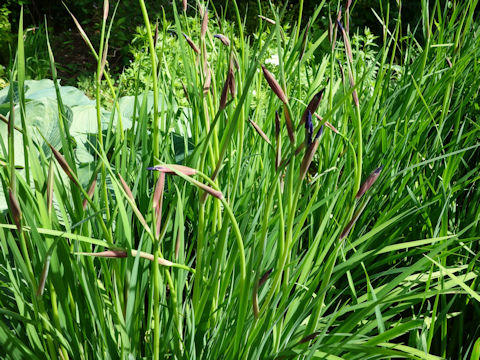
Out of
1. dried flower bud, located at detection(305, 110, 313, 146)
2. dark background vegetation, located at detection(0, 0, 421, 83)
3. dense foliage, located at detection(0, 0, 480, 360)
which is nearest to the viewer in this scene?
dried flower bud, located at detection(305, 110, 313, 146)

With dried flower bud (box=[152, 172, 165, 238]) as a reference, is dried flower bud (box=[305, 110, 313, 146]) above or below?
above

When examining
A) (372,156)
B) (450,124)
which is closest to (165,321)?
(372,156)

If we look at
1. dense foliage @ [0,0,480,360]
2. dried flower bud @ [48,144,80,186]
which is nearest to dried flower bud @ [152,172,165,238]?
dense foliage @ [0,0,480,360]

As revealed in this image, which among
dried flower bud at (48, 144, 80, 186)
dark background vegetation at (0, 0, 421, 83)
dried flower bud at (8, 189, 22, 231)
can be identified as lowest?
dark background vegetation at (0, 0, 421, 83)

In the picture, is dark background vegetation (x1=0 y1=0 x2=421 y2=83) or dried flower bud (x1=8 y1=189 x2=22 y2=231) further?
dark background vegetation (x1=0 y1=0 x2=421 y2=83)

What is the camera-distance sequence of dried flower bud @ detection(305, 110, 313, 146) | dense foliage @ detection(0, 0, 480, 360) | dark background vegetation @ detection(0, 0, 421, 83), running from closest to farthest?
dried flower bud @ detection(305, 110, 313, 146)
dense foliage @ detection(0, 0, 480, 360)
dark background vegetation @ detection(0, 0, 421, 83)

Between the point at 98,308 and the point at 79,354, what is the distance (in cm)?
12

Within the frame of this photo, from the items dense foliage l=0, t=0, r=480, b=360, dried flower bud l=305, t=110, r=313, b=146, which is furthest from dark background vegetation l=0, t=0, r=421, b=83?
dried flower bud l=305, t=110, r=313, b=146

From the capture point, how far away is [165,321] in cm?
95

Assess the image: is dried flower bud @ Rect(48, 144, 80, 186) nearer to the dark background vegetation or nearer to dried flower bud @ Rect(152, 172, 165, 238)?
dried flower bud @ Rect(152, 172, 165, 238)

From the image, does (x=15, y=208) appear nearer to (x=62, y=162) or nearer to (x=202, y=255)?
(x=62, y=162)

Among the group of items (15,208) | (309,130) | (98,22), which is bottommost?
(98,22)

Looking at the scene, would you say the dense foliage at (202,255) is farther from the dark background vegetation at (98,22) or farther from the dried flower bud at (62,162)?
the dark background vegetation at (98,22)

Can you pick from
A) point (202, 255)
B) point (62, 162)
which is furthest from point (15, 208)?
point (202, 255)
